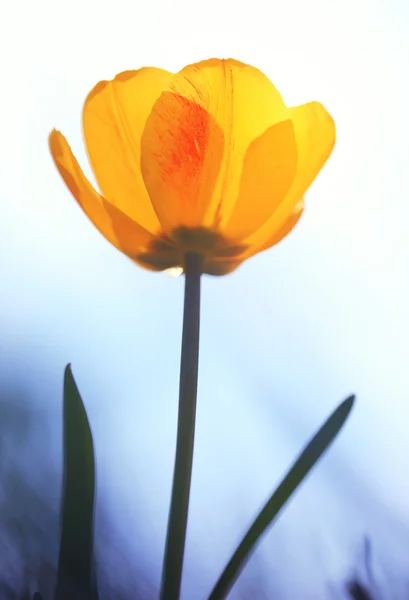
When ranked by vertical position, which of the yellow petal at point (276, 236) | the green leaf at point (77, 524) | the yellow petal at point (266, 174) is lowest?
the green leaf at point (77, 524)

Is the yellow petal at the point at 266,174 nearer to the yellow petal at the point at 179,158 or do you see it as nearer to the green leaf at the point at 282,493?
the yellow petal at the point at 179,158

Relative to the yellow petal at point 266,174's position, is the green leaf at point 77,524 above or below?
below

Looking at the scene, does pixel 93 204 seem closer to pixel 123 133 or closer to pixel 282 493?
pixel 123 133

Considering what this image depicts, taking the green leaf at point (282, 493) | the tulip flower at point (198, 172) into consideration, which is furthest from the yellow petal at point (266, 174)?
the green leaf at point (282, 493)

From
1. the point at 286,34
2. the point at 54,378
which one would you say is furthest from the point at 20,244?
the point at 286,34

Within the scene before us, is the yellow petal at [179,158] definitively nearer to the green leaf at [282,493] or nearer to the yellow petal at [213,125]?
the yellow petal at [213,125]

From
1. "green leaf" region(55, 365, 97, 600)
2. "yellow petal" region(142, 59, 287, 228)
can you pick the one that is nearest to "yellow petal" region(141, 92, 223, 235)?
"yellow petal" region(142, 59, 287, 228)

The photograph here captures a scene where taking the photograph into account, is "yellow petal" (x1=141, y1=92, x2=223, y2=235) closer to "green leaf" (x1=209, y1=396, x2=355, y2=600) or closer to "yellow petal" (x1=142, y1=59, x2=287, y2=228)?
"yellow petal" (x1=142, y1=59, x2=287, y2=228)
